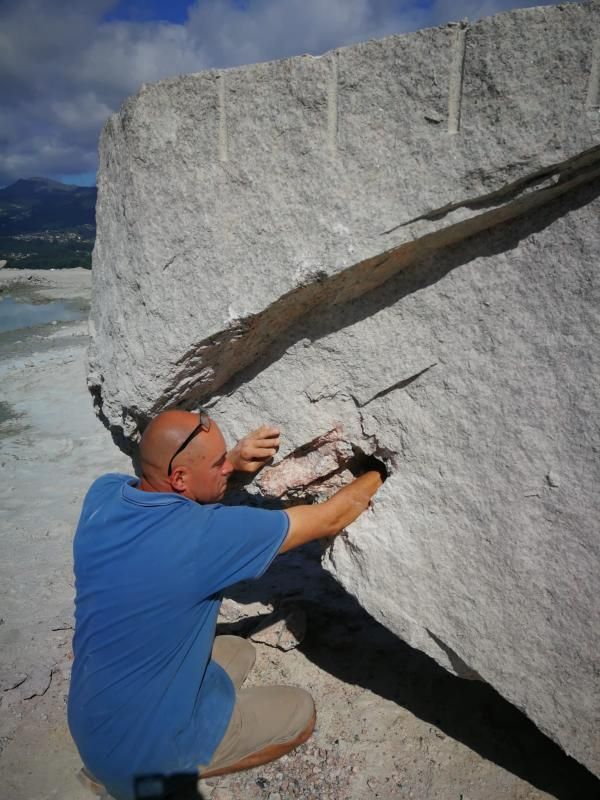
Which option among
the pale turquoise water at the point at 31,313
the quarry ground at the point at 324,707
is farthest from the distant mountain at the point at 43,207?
the quarry ground at the point at 324,707

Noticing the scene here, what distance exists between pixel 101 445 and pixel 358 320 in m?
3.29

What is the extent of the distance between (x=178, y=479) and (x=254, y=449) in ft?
0.94

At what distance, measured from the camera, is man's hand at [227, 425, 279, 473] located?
5.60 ft

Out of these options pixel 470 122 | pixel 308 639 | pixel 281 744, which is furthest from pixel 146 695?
pixel 470 122

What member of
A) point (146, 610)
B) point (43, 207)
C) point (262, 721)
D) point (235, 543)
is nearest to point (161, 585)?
point (146, 610)

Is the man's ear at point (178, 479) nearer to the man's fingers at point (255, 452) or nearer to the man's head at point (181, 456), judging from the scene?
the man's head at point (181, 456)

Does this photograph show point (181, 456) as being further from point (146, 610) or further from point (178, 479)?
point (146, 610)

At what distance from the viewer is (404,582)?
1595 millimetres

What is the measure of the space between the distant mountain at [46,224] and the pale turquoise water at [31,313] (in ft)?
24.5

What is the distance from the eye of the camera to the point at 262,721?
1.76 meters

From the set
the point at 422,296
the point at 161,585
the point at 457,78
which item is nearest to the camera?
the point at 457,78

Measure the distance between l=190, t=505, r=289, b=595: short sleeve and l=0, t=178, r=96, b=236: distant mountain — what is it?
39933 millimetres

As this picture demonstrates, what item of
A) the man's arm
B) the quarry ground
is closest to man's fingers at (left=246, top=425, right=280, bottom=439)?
the man's arm

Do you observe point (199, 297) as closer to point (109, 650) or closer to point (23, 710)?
point (109, 650)
